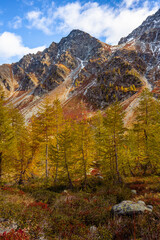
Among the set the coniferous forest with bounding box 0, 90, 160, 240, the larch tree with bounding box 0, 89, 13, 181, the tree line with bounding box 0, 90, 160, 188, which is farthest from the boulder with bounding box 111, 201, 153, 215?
the larch tree with bounding box 0, 89, 13, 181

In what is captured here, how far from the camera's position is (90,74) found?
130 meters

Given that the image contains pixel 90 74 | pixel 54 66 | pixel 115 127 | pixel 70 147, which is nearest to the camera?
pixel 115 127

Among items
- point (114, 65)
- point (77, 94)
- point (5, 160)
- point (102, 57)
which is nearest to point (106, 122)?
point (5, 160)

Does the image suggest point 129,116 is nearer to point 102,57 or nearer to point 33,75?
point 102,57

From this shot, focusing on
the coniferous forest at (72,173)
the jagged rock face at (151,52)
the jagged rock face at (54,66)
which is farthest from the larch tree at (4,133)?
the jagged rock face at (54,66)

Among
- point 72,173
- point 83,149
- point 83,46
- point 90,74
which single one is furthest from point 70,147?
point 83,46

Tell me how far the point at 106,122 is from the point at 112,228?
32.2ft

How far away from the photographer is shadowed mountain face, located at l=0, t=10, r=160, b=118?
90.4 meters

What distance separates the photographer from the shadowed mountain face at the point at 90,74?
90438 millimetres

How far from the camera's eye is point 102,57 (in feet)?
464

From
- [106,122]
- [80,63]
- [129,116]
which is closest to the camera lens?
[106,122]

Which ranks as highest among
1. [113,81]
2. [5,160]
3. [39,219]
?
[113,81]

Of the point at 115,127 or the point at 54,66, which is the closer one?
the point at 115,127

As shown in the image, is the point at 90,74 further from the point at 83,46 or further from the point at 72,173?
the point at 72,173
